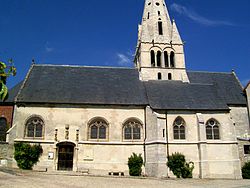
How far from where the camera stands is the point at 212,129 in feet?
84.8

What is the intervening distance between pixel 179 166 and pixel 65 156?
1032cm

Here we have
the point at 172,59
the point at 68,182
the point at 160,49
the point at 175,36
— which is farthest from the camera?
the point at 175,36

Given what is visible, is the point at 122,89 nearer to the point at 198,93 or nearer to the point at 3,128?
the point at 198,93

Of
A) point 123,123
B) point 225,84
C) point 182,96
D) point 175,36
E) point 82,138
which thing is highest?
point 175,36

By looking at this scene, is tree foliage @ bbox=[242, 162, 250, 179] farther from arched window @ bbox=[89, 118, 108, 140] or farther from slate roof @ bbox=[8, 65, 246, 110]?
arched window @ bbox=[89, 118, 108, 140]

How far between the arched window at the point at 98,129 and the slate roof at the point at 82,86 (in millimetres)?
1826

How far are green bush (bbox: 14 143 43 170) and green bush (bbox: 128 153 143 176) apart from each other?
8324mm

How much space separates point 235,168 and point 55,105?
17791 mm

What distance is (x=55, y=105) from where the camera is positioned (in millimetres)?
24938

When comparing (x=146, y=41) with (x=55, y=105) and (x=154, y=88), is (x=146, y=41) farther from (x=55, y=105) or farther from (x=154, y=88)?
(x=55, y=105)

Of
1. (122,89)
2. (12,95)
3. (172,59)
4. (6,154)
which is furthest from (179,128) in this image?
(12,95)

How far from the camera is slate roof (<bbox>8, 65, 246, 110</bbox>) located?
25766 millimetres

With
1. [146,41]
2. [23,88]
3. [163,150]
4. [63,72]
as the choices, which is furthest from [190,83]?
[23,88]

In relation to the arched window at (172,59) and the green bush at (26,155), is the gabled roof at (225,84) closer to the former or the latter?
the arched window at (172,59)
